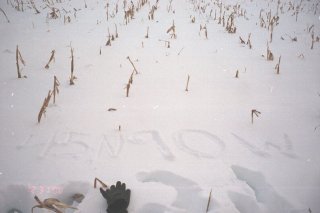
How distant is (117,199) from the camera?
1.43 meters

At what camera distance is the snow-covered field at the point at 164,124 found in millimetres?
1578

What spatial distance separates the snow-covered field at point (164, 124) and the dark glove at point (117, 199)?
6cm

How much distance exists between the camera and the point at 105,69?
2.90 metres

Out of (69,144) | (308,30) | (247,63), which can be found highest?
(308,30)

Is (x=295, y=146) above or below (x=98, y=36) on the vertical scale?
below

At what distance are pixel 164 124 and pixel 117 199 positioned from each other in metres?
0.81

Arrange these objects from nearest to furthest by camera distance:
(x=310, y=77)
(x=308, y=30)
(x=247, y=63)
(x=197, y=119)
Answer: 1. (x=197, y=119)
2. (x=310, y=77)
3. (x=247, y=63)
4. (x=308, y=30)

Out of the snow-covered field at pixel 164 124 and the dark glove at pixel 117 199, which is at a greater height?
the snow-covered field at pixel 164 124

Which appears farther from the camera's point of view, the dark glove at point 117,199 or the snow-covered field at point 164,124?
the snow-covered field at point 164,124

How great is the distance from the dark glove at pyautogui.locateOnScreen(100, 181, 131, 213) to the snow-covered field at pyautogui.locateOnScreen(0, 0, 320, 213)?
0.21ft

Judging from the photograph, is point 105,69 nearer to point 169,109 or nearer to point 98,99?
point 98,99

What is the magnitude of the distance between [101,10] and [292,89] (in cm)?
394

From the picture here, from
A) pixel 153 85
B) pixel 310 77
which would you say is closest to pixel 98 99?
pixel 153 85

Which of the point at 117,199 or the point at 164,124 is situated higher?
the point at 164,124
